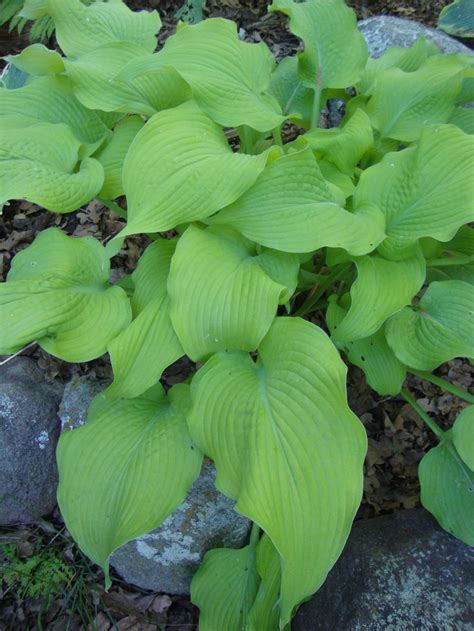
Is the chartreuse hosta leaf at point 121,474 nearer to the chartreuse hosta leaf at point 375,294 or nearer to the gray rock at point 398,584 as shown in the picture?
the chartreuse hosta leaf at point 375,294

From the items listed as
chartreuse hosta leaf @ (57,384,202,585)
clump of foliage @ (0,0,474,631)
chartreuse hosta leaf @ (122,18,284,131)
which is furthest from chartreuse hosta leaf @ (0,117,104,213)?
chartreuse hosta leaf @ (57,384,202,585)

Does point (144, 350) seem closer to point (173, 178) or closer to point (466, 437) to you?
point (173, 178)

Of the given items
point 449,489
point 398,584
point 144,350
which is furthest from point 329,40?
point 398,584

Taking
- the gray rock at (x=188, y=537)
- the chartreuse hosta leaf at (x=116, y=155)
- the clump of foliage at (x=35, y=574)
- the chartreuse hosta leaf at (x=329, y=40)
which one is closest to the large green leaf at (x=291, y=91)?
the chartreuse hosta leaf at (x=329, y=40)

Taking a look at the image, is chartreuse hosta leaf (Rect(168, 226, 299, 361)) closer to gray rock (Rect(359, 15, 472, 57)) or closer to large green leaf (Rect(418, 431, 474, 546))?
large green leaf (Rect(418, 431, 474, 546))

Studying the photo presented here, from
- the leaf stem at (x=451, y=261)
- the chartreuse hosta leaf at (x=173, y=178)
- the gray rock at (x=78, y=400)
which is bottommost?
the gray rock at (x=78, y=400)

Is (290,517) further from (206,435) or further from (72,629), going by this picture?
(72,629)
